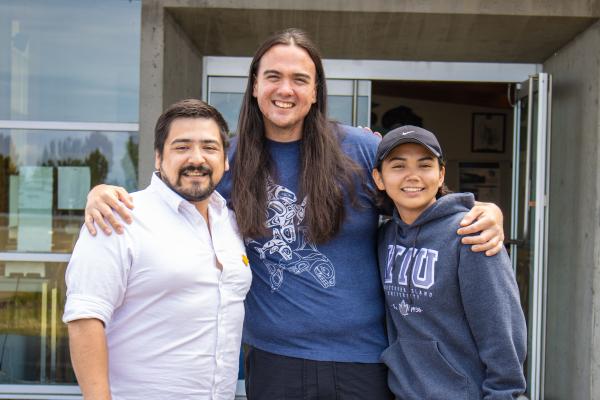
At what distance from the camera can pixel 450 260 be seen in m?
2.05

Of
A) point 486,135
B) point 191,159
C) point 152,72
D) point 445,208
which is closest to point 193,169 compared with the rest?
point 191,159

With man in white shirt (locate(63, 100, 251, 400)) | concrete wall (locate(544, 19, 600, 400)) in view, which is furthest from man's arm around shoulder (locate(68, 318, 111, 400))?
concrete wall (locate(544, 19, 600, 400))

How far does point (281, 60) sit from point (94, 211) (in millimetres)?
910

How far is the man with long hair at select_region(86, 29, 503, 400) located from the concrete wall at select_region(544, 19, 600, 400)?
2.67 m

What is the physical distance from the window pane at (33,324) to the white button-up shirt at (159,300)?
127 inches

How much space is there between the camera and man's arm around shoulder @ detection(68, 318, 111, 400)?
70.0 inches

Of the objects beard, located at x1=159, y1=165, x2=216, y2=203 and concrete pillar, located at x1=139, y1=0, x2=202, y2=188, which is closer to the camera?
beard, located at x1=159, y1=165, x2=216, y2=203

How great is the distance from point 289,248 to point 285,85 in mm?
583

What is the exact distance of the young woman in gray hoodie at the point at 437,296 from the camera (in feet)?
6.45

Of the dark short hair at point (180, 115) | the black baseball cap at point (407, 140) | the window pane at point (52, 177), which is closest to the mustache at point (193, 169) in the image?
the dark short hair at point (180, 115)

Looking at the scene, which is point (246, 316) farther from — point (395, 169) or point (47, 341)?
point (47, 341)

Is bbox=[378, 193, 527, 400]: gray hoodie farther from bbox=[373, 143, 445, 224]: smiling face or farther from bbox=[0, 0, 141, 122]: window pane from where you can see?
bbox=[0, 0, 141, 122]: window pane

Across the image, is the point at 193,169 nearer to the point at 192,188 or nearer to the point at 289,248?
the point at 192,188

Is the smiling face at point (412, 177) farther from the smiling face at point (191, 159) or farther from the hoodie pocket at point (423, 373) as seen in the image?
the smiling face at point (191, 159)
